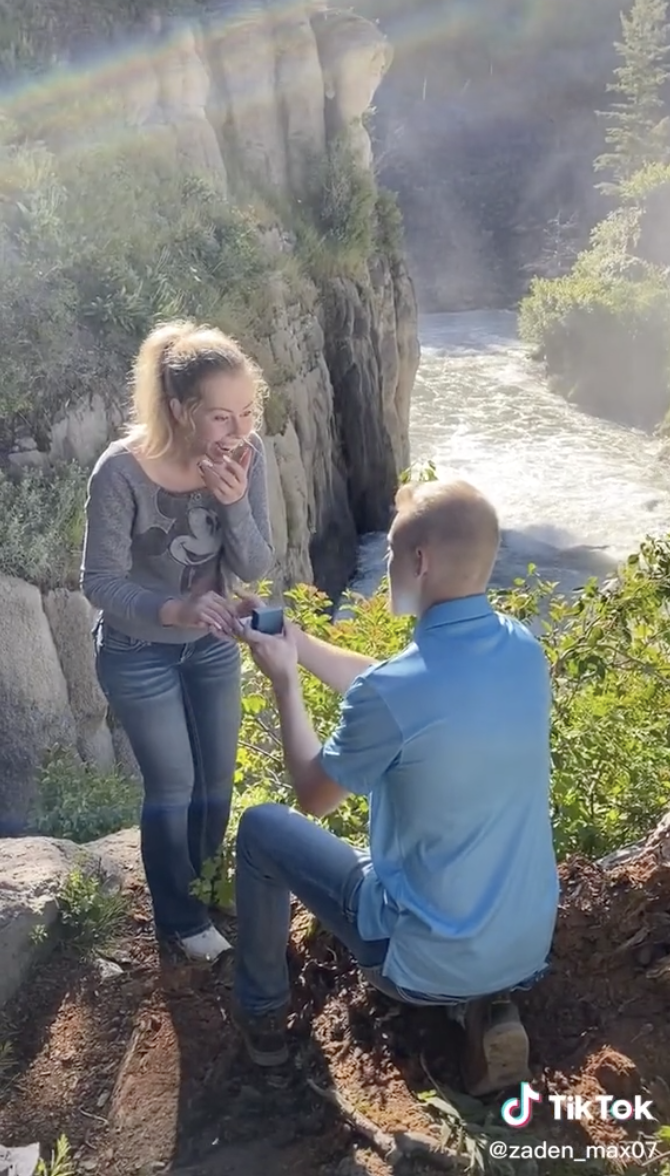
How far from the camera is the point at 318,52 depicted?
18.1 m

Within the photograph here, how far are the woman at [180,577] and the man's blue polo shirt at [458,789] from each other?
2.47ft

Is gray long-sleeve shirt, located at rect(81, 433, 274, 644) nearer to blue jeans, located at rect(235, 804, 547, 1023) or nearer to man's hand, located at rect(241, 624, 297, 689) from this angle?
man's hand, located at rect(241, 624, 297, 689)

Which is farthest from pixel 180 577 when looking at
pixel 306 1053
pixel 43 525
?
pixel 43 525

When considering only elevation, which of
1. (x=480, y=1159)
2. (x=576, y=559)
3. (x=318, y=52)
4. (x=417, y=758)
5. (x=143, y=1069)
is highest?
(x=318, y=52)

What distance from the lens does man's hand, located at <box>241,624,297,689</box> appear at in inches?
112

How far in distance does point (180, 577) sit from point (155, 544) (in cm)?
13

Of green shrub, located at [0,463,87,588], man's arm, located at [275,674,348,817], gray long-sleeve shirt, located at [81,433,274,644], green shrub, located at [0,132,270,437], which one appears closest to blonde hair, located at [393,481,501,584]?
man's arm, located at [275,674,348,817]

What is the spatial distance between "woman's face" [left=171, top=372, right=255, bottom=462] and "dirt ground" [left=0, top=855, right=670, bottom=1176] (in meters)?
1.44

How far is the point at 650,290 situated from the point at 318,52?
1661cm

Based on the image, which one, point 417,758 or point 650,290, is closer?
point 417,758

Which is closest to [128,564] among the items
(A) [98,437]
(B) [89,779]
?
(B) [89,779]

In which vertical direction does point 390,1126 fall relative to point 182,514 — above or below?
below

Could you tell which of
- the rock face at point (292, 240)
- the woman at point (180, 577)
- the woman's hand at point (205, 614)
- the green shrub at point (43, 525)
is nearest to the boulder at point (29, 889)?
the woman at point (180, 577)

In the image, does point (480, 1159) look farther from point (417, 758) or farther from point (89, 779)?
point (89, 779)
